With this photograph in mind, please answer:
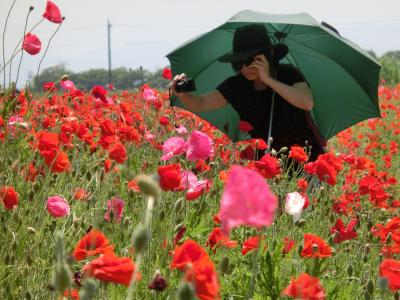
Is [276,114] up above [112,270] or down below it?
below

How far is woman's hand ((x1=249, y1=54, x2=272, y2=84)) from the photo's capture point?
3.21m

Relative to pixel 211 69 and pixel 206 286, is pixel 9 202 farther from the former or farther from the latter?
pixel 211 69

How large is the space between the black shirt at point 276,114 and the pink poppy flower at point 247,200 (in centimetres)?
299

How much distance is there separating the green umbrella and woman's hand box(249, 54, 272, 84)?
45cm

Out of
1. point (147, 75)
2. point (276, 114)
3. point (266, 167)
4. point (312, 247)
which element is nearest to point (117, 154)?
point (266, 167)

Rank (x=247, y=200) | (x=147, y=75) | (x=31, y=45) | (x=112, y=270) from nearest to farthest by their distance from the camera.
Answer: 1. (x=247, y=200)
2. (x=112, y=270)
3. (x=31, y=45)
4. (x=147, y=75)

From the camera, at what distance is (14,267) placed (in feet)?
5.33

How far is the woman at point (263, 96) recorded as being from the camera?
11.3ft

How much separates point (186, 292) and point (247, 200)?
0.22m

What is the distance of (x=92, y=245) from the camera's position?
1260 millimetres

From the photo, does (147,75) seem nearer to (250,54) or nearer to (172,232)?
(250,54)

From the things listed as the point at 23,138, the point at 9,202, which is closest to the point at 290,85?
the point at 23,138

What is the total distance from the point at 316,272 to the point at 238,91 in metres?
2.22

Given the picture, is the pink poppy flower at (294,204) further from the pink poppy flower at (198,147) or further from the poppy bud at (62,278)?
the poppy bud at (62,278)
